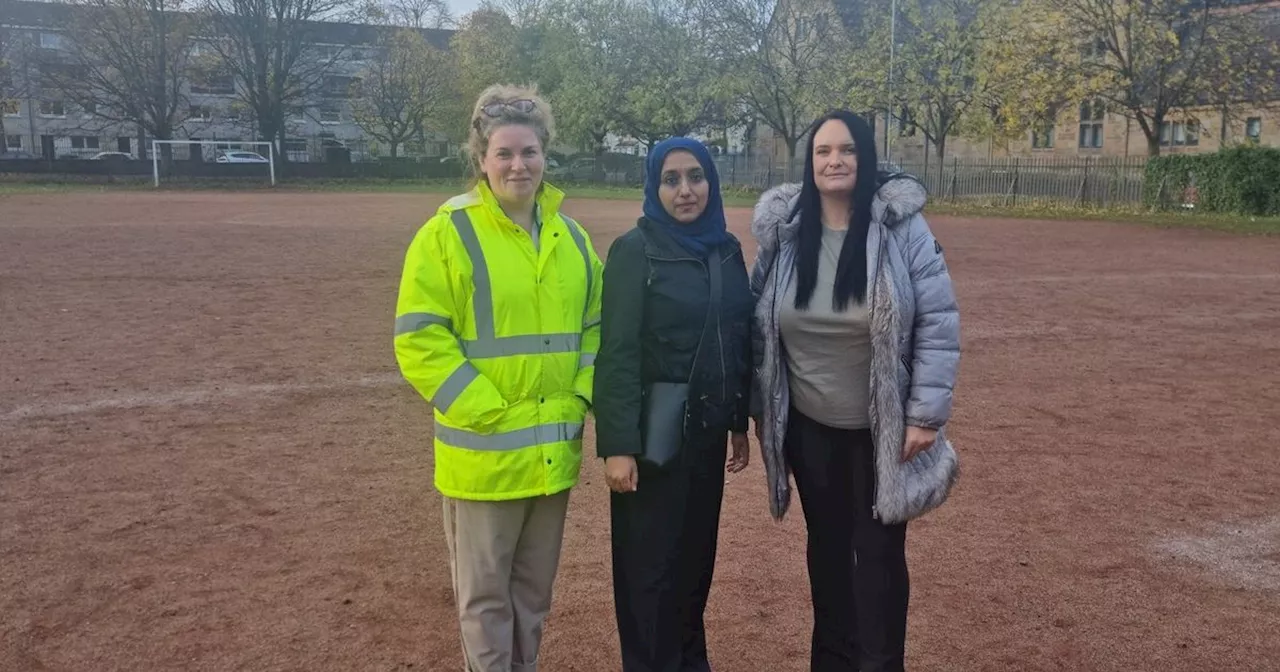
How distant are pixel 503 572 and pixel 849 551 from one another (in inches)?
43.6

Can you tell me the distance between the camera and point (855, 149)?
10.1 ft

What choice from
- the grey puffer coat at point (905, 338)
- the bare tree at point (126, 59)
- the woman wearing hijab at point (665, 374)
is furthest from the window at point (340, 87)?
the grey puffer coat at point (905, 338)

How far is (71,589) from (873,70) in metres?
36.0

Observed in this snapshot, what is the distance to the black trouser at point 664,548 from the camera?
124 inches

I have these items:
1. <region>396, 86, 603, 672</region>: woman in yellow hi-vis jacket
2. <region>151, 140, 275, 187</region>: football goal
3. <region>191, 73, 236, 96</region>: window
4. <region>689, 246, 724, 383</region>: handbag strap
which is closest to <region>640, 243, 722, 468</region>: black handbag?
<region>689, 246, 724, 383</region>: handbag strap

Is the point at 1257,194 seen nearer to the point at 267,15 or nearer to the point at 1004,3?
the point at 1004,3

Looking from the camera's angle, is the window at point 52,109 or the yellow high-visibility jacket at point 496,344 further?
the window at point 52,109

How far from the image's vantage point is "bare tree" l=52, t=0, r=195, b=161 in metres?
51.9

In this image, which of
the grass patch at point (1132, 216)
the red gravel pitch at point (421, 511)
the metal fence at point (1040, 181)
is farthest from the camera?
the metal fence at point (1040, 181)

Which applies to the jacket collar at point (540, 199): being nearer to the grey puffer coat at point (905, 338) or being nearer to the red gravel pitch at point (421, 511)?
the grey puffer coat at point (905, 338)

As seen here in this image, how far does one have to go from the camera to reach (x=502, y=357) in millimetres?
2902

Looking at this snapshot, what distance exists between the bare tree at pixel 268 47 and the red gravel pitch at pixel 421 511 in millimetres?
45414

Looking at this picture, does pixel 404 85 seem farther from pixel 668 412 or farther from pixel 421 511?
pixel 668 412

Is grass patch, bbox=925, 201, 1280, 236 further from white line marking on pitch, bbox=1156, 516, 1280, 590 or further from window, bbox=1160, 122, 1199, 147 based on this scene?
white line marking on pitch, bbox=1156, 516, 1280, 590
